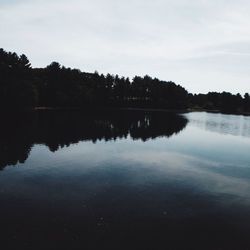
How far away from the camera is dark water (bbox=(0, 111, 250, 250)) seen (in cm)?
Answer: 1795

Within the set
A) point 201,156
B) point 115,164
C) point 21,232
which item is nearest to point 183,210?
point 21,232

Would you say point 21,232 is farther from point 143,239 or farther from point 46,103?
point 46,103

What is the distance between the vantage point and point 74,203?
2306 centimetres

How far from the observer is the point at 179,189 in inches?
1114

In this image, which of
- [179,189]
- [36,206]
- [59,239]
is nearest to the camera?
Answer: [59,239]

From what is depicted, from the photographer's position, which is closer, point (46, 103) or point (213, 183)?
point (213, 183)

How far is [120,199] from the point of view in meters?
24.6

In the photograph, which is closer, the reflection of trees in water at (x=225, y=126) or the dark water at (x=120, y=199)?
the dark water at (x=120, y=199)

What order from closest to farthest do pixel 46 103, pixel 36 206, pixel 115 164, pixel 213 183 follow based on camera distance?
pixel 36 206 → pixel 213 183 → pixel 115 164 → pixel 46 103

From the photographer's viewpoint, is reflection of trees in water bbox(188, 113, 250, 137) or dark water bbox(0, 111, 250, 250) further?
reflection of trees in water bbox(188, 113, 250, 137)

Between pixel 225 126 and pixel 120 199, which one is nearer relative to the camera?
pixel 120 199

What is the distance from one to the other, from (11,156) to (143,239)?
26.1 metres

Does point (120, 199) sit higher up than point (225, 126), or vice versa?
point (225, 126)

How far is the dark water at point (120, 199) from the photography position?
17953mm
